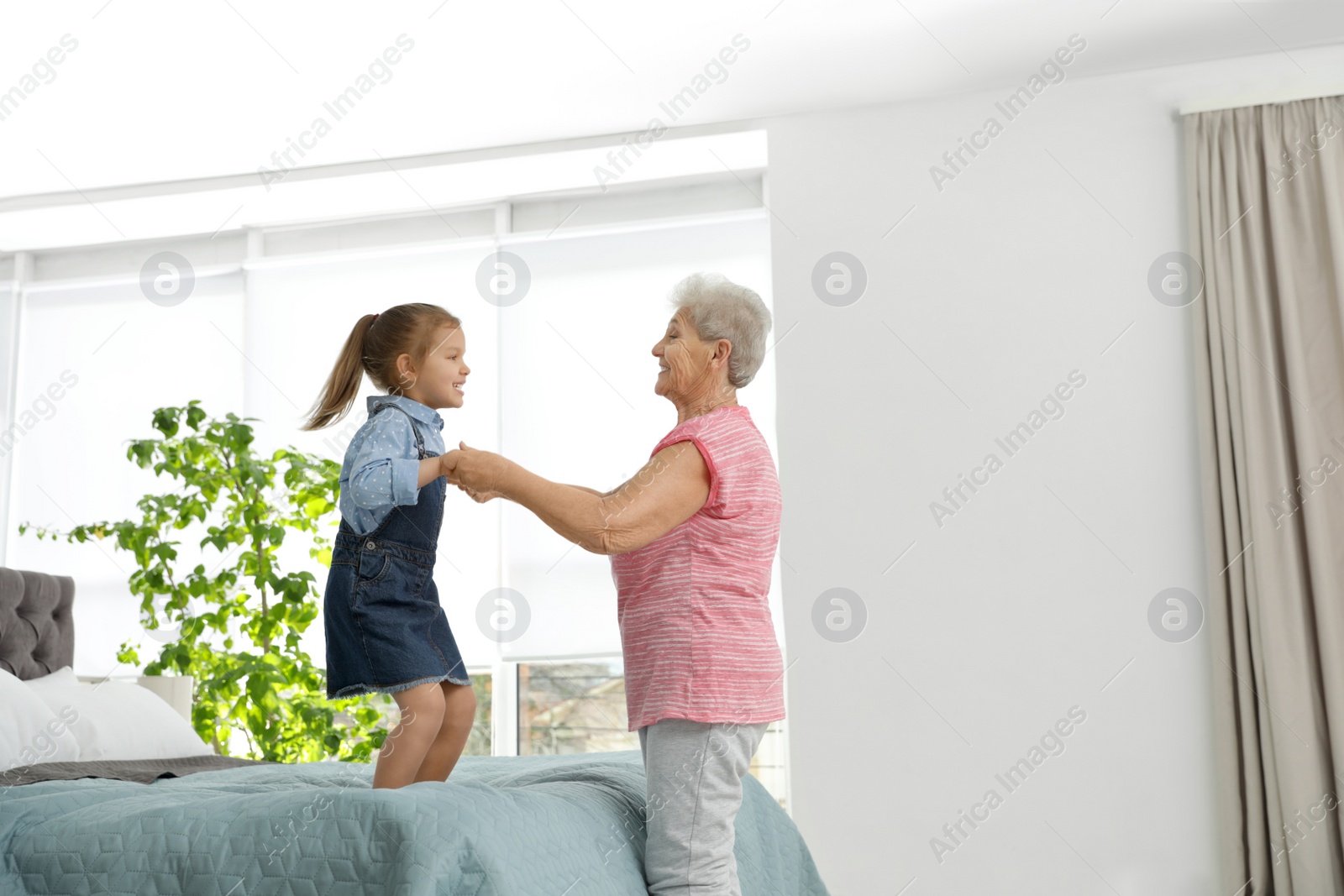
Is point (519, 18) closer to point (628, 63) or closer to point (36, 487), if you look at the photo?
point (628, 63)

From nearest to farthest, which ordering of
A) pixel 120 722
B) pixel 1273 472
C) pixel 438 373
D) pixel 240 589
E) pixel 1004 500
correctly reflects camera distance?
pixel 438 373 → pixel 120 722 → pixel 1273 472 → pixel 240 589 → pixel 1004 500

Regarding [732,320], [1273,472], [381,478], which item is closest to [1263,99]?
[1273,472]

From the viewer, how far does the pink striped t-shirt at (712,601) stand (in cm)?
148

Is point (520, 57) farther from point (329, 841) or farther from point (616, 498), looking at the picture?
point (329, 841)

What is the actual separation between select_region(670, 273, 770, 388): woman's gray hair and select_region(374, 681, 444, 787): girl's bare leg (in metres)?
0.68

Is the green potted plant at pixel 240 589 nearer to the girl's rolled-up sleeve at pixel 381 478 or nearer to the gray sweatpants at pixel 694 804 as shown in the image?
the girl's rolled-up sleeve at pixel 381 478

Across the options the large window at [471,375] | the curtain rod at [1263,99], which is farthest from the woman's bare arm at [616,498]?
the curtain rod at [1263,99]

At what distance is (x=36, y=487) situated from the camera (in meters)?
5.02

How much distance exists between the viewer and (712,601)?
5.04 ft

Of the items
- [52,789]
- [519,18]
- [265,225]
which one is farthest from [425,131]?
[52,789]

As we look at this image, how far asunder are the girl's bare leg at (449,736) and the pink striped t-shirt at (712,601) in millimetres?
323

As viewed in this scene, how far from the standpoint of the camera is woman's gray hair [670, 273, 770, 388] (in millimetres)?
1753

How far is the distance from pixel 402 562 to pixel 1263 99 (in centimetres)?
319

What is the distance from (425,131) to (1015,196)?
211 cm
